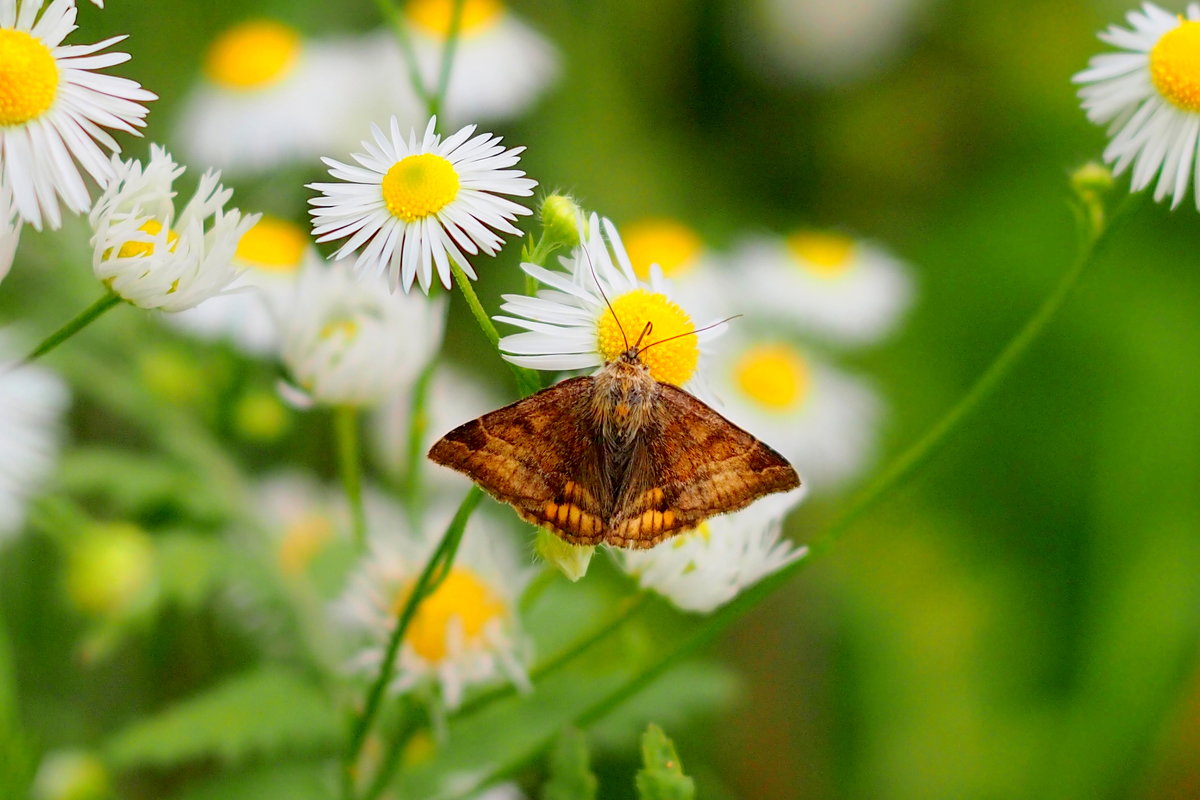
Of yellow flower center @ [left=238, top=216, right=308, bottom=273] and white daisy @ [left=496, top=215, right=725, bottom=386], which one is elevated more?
yellow flower center @ [left=238, top=216, right=308, bottom=273]

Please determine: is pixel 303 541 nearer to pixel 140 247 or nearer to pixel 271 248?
pixel 271 248

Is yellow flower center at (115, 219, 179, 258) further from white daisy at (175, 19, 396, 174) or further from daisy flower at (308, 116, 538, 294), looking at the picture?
white daisy at (175, 19, 396, 174)

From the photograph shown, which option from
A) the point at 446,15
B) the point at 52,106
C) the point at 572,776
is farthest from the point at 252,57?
the point at 572,776

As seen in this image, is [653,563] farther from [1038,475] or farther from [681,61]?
[681,61]

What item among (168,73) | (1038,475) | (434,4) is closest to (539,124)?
(434,4)

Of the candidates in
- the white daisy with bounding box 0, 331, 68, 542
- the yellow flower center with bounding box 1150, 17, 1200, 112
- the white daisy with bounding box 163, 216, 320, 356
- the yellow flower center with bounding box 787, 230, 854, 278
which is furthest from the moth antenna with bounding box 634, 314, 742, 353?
the yellow flower center with bounding box 787, 230, 854, 278

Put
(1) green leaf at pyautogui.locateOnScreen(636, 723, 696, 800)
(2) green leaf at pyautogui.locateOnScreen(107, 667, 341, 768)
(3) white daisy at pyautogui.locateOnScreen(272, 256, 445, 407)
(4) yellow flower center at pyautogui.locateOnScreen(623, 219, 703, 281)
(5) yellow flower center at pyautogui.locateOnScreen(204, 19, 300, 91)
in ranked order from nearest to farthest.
A: (1) green leaf at pyautogui.locateOnScreen(636, 723, 696, 800) < (3) white daisy at pyautogui.locateOnScreen(272, 256, 445, 407) < (2) green leaf at pyautogui.locateOnScreen(107, 667, 341, 768) < (4) yellow flower center at pyautogui.locateOnScreen(623, 219, 703, 281) < (5) yellow flower center at pyautogui.locateOnScreen(204, 19, 300, 91)
